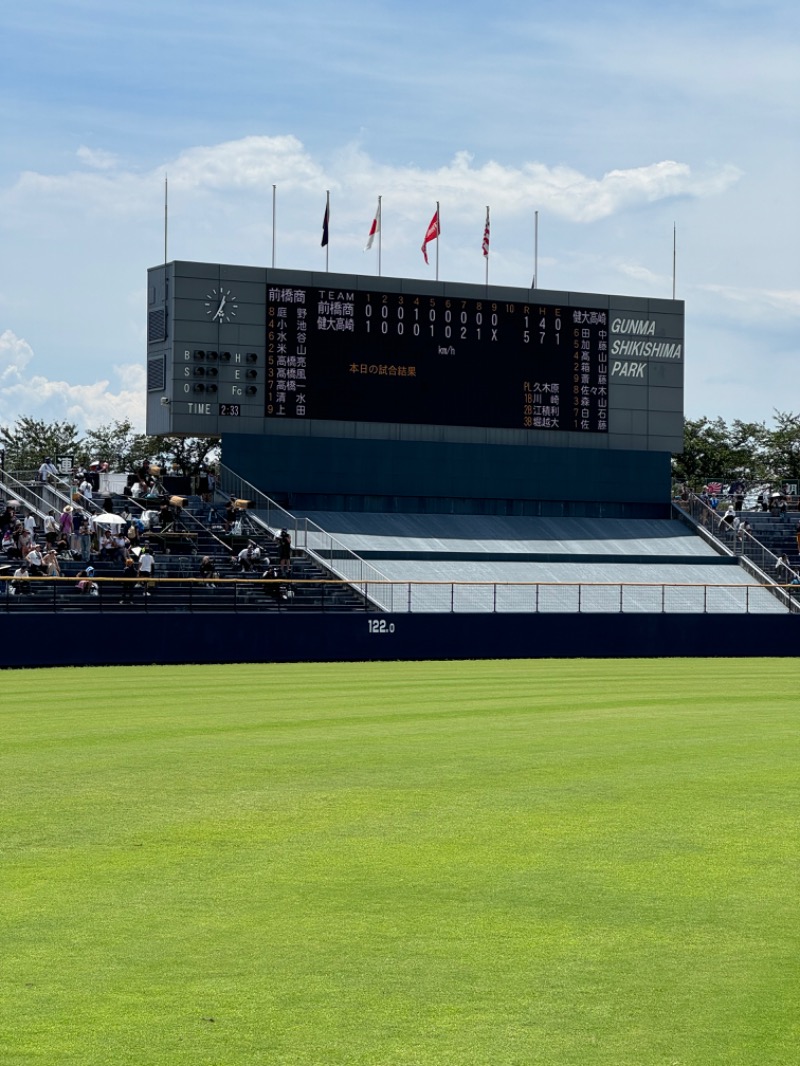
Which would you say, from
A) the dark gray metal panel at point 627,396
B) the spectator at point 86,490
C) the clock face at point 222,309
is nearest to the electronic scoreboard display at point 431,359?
the dark gray metal panel at point 627,396

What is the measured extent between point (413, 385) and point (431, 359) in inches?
37.6

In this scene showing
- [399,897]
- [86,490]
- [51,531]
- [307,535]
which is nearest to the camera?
[399,897]

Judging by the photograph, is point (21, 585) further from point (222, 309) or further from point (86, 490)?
point (222, 309)

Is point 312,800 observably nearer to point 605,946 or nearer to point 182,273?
point 605,946

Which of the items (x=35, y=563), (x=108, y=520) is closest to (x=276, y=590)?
(x=108, y=520)

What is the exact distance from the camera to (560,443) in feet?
165

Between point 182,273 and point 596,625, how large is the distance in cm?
1590

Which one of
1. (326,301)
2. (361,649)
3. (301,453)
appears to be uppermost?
(326,301)

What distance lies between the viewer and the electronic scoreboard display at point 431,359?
46188 millimetres

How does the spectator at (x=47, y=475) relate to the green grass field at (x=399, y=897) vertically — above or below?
above

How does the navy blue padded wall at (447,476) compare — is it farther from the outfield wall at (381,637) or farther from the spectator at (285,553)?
the outfield wall at (381,637)

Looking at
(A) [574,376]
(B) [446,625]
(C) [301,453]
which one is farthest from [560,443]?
(B) [446,625]

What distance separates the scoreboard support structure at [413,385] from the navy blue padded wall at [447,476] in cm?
5

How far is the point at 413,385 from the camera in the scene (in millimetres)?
47406
